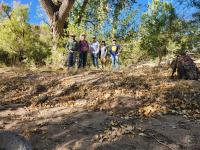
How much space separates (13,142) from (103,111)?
13.0ft

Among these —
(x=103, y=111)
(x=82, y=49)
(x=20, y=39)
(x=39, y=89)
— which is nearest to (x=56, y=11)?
(x=82, y=49)

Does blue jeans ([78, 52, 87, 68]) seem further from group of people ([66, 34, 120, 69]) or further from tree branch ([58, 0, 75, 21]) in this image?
tree branch ([58, 0, 75, 21])

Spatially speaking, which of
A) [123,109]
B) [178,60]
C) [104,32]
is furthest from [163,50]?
[123,109]

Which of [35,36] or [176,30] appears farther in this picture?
[176,30]

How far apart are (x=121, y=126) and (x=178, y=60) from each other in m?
4.86

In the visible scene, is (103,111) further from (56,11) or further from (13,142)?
(56,11)

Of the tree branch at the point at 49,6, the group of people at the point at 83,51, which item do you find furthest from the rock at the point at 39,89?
the tree branch at the point at 49,6

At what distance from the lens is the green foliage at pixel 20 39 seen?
4588 cm

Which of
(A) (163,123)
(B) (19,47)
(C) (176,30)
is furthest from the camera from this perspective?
(C) (176,30)

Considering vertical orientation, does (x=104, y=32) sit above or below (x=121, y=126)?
above

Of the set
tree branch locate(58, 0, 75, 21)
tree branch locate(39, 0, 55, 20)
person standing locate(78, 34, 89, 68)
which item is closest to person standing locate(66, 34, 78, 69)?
person standing locate(78, 34, 89, 68)

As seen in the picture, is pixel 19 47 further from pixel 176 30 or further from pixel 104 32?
pixel 176 30

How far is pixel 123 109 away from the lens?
11766mm

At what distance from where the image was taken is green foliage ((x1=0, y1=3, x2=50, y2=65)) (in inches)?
1806
